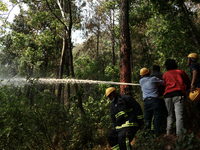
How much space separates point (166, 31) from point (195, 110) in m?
6.80

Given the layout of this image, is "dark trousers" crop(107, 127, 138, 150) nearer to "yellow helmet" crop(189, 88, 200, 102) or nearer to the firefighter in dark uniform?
the firefighter in dark uniform

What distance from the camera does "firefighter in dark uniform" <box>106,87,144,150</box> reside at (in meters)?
3.07

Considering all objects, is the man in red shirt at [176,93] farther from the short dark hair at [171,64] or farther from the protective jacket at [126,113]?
the protective jacket at [126,113]

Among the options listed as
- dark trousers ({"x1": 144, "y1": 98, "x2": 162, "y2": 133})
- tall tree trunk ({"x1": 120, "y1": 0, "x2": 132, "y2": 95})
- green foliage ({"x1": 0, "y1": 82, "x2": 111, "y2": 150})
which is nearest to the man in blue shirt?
dark trousers ({"x1": 144, "y1": 98, "x2": 162, "y2": 133})

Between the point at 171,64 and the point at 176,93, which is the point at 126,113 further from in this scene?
the point at 171,64

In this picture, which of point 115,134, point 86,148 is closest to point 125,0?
point 115,134

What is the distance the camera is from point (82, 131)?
6066 mm

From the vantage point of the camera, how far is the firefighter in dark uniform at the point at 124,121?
307cm

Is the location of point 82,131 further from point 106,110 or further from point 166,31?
point 166,31

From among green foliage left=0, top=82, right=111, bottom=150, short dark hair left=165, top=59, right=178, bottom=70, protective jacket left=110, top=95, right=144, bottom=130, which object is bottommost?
green foliage left=0, top=82, right=111, bottom=150

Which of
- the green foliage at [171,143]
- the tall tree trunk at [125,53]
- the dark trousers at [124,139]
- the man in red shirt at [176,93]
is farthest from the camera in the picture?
the tall tree trunk at [125,53]

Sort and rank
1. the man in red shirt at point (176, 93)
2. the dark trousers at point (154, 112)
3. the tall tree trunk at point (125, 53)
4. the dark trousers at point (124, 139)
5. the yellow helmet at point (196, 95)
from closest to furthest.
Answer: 1. the dark trousers at point (124, 139)
2. the yellow helmet at point (196, 95)
3. the man in red shirt at point (176, 93)
4. the dark trousers at point (154, 112)
5. the tall tree trunk at point (125, 53)

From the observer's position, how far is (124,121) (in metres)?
3.17

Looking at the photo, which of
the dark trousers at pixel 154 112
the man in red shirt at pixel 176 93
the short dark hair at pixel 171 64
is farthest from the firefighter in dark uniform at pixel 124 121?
the short dark hair at pixel 171 64
